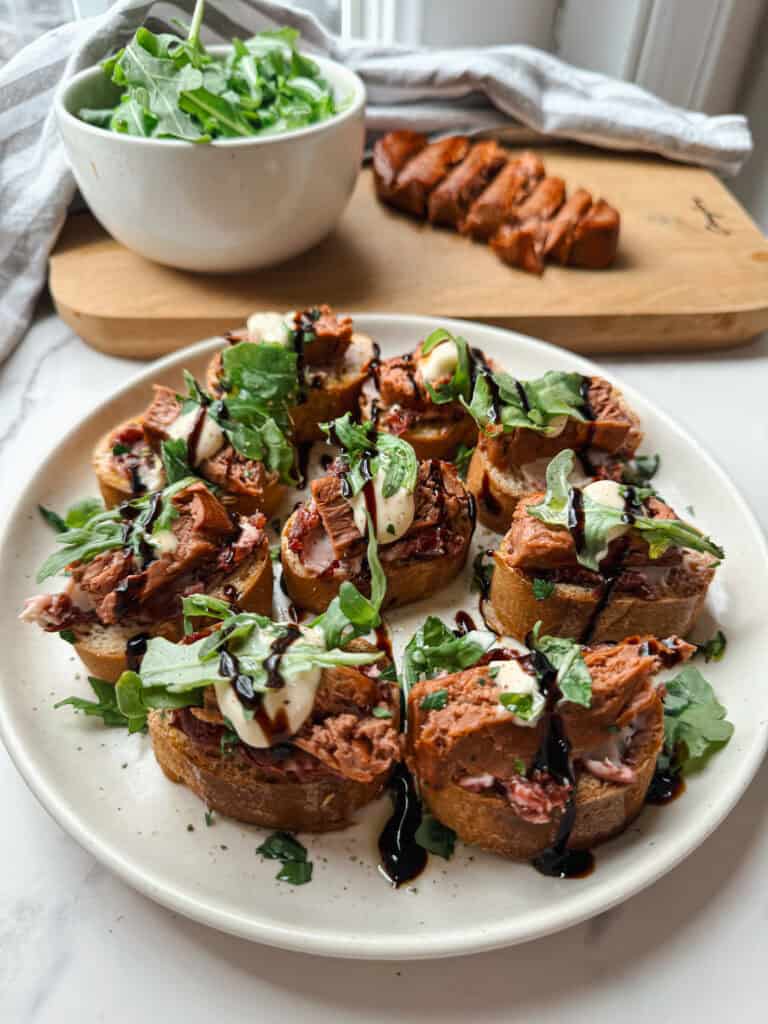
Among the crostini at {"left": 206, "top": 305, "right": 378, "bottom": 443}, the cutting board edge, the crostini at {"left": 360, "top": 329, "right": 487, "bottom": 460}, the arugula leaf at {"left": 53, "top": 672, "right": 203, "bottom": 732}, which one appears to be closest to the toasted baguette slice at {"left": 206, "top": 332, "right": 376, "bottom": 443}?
the crostini at {"left": 206, "top": 305, "right": 378, "bottom": 443}

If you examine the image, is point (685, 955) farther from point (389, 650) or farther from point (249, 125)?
point (249, 125)

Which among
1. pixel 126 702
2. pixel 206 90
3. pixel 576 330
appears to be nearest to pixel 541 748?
pixel 126 702

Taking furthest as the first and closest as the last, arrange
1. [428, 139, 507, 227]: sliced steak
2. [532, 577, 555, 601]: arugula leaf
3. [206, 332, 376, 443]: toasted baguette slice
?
[428, 139, 507, 227]: sliced steak → [206, 332, 376, 443]: toasted baguette slice → [532, 577, 555, 601]: arugula leaf

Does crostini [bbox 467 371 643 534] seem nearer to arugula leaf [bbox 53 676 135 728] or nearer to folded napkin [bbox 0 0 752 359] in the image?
arugula leaf [bbox 53 676 135 728]

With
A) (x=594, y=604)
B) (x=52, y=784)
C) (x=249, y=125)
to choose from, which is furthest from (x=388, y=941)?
(x=249, y=125)

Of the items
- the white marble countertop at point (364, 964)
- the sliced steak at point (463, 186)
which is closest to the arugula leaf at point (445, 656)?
the white marble countertop at point (364, 964)

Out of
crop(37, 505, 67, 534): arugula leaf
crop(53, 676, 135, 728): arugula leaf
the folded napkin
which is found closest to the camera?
crop(53, 676, 135, 728): arugula leaf
